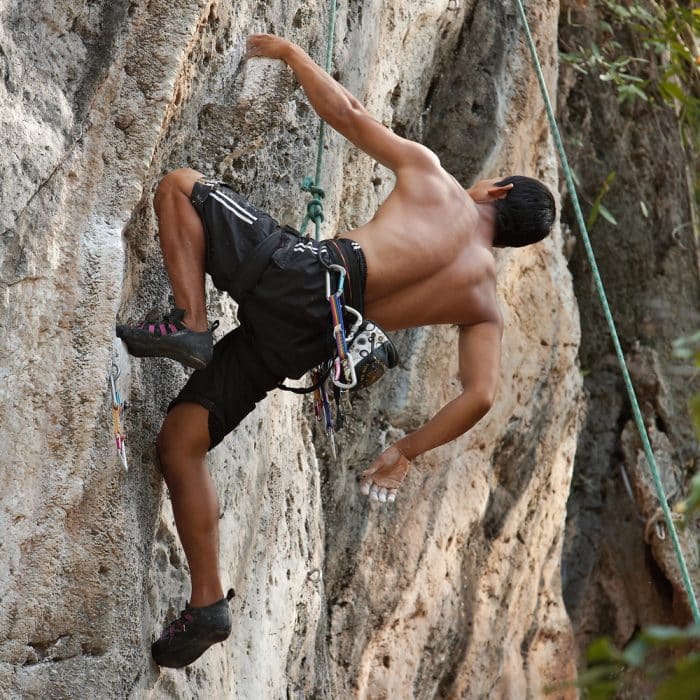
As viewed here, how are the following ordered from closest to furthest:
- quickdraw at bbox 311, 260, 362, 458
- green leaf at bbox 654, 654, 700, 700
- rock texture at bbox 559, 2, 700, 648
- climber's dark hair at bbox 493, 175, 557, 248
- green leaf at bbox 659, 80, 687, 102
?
green leaf at bbox 654, 654, 700, 700 < quickdraw at bbox 311, 260, 362, 458 < climber's dark hair at bbox 493, 175, 557, 248 < green leaf at bbox 659, 80, 687, 102 < rock texture at bbox 559, 2, 700, 648

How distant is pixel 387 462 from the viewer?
10.1 ft

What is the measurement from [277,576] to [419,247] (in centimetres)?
139

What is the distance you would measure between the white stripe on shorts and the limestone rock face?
0.19 meters

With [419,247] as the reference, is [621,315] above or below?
above

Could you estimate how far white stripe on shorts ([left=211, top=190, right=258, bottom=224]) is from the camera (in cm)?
288

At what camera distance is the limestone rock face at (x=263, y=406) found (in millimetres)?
2691

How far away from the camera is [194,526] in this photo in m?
2.94

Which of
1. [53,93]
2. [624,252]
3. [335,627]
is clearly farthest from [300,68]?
[624,252]

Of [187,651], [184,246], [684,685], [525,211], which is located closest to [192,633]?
[187,651]

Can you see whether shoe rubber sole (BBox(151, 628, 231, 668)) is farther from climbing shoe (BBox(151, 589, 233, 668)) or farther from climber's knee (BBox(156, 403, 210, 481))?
climber's knee (BBox(156, 403, 210, 481))

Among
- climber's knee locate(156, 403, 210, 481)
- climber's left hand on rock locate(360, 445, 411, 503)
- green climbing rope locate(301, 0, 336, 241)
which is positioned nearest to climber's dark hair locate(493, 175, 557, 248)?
green climbing rope locate(301, 0, 336, 241)

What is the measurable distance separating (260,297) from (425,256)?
46cm

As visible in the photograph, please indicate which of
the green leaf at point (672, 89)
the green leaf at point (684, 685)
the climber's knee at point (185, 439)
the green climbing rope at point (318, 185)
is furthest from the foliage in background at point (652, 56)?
the green leaf at point (684, 685)

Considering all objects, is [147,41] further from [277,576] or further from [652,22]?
[652,22]
